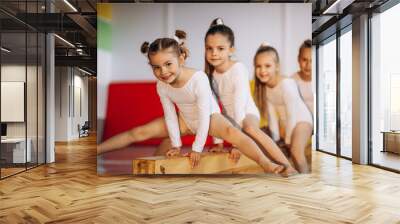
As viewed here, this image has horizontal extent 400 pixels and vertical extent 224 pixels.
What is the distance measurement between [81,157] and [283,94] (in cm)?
560

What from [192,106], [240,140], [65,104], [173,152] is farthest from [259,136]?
[65,104]

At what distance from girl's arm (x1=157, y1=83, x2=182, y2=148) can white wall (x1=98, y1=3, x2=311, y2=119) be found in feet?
1.62

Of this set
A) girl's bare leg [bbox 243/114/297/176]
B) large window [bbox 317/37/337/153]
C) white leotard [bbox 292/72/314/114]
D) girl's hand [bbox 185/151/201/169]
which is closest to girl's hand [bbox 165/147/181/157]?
girl's hand [bbox 185/151/201/169]

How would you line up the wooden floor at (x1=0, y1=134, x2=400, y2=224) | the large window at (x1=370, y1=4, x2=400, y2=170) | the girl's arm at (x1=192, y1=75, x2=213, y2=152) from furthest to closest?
the large window at (x1=370, y1=4, x2=400, y2=170) < the girl's arm at (x1=192, y1=75, x2=213, y2=152) < the wooden floor at (x1=0, y1=134, x2=400, y2=224)

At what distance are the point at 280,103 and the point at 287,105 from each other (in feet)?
0.42

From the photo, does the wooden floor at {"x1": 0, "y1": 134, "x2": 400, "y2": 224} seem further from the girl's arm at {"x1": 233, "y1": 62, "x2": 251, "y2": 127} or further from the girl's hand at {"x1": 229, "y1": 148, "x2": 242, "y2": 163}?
the girl's arm at {"x1": 233, "y1": 62, "x2": 251, "y2": 127}

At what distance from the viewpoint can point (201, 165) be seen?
22.2ft

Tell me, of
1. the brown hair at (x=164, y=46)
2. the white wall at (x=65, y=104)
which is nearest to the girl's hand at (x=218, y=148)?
the brown hair at (x=164, y=46)

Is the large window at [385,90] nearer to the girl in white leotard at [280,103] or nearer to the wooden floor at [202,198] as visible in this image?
the wooden floor at [202,198]

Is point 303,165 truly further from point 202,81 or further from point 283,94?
point 202,81

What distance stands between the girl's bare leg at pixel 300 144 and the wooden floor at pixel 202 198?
0.21 meters

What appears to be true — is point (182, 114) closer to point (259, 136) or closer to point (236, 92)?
point (236, 92)

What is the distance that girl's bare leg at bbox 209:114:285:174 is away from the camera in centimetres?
672

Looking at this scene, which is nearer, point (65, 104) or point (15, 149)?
point (15, 149)
